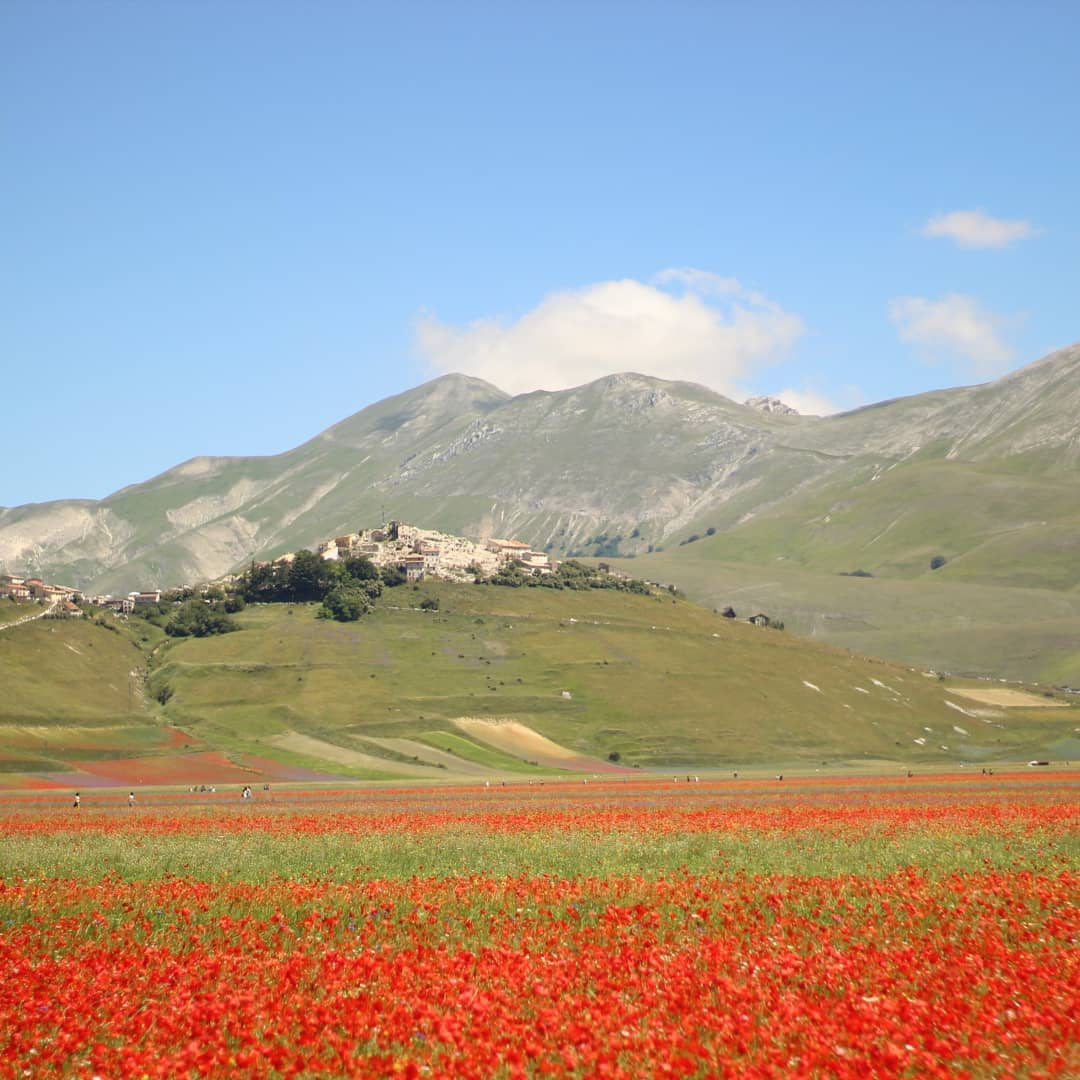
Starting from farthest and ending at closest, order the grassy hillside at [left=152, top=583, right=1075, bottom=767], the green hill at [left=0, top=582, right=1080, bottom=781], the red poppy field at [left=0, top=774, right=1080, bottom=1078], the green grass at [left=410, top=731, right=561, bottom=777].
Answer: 1. the grassy hillside at [left=152, top=583, right=1075, bottom=767]
2. the green hill at [left=0, top=582, right=1080, bottom=781]
3. the green grass at [left=410, top=731, right=561, bottom=777]
4. the red poppy field at [left=0, top=774, right=1080, bottom=1078]

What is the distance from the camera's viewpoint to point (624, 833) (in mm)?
47781

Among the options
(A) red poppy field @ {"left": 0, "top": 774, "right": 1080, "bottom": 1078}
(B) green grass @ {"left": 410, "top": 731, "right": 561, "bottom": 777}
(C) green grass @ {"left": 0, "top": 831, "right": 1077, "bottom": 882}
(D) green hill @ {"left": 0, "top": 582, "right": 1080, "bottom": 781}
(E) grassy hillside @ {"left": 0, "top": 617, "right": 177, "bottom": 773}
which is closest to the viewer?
(A) red poppy field @ {"left": 0, "top": 774, "right": 1080, "bottom": 1078}

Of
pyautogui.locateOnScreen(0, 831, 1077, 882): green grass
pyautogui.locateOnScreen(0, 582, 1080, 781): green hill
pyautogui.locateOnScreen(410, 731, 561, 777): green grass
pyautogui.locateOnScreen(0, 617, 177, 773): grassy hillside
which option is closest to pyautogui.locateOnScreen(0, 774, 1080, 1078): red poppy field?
pyautogui.locateOnScreen(0, 831, 1077, 882): green grass

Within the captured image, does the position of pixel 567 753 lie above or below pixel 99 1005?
below

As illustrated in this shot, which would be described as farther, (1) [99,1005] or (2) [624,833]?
(2) [624,833]

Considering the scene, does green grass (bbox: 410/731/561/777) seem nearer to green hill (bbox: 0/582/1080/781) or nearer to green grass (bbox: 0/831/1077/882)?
green hill (bbox: 0/582/1080/781)

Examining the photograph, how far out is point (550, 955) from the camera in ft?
75.0

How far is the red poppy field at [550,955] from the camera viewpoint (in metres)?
17.0

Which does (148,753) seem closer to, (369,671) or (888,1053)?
(369,671)

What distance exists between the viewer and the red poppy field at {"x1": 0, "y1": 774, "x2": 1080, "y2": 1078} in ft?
55.6

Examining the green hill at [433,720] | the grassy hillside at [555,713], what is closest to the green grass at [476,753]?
the green hill at [433,720]

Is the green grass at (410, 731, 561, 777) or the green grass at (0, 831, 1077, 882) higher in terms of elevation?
the green grass at (0, 831, 1077, 882)

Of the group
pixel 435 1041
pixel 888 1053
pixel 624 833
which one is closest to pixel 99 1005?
pixel 435 1041

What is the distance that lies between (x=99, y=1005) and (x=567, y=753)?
14609cm
